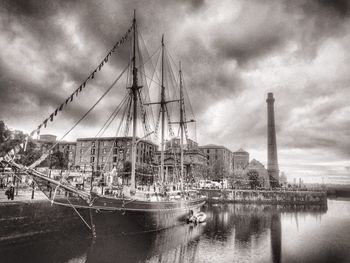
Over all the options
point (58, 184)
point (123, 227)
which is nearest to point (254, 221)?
point (123, 227)

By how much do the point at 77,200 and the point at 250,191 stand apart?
2466 inches

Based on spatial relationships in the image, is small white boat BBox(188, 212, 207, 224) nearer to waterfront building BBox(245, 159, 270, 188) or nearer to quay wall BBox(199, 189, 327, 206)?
quay wall BBox(199, 189, 327, 206)

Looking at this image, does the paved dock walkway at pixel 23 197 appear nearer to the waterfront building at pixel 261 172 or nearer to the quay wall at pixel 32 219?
the quay wall at pixel 32 219

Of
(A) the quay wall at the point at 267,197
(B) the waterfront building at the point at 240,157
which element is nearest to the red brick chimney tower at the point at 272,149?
(A) the quay wall at the point at 267,197

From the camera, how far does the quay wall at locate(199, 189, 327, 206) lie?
75.9 metres

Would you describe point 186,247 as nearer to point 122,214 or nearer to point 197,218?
point 122,214

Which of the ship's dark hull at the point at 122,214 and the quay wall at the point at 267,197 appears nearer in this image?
the ship's dark hull at the point at 122,214

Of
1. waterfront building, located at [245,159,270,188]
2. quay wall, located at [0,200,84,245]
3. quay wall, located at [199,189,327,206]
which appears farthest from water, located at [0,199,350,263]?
waterfront building, located at [245,159,270,188]

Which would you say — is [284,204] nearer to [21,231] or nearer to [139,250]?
[139,250]

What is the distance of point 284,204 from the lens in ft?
249

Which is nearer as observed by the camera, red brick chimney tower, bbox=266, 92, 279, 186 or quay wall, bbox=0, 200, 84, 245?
quay wall, bbox=0, 200, 84, 245

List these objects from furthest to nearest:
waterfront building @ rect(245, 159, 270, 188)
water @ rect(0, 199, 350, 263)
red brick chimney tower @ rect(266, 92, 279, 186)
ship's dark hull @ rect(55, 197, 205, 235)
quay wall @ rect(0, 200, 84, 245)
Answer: waterfront building @ rect(245, 159, 270, 188) < red brick chimney tower @ rect(266, 92, 279, 186) < ship's dark hull @ rect(55, 197, 205, 235) < quay wall @ rect(0, 200, 84, 245) < water @ rect(0, 199, 350, 263)

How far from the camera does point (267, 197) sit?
257 feet

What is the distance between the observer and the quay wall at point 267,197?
7588cm
